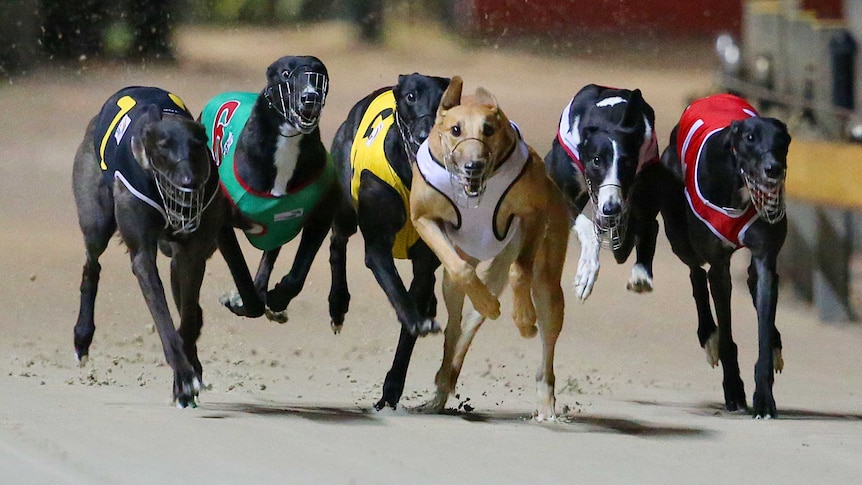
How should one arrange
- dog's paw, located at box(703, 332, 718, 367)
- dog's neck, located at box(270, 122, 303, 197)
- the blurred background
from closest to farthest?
dog's neck, located at box(270, 122, 303, 197) → dog's paw, located at box(703, 332, 718, 367) → the blurred background

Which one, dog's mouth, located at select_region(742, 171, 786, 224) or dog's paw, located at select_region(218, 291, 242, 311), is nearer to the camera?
dog's mouth, located at select_region(742, 171, 786, 224)

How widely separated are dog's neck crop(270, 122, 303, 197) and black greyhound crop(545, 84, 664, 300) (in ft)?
2.91

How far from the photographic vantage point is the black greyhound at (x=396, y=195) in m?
4.71

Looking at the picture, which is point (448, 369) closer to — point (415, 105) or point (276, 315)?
point (276, 315)

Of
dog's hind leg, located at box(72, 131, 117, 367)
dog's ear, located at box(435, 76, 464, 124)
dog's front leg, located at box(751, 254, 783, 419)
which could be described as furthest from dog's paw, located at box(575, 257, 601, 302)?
dog's hind leg, located at box(72, 131, 117, 367)

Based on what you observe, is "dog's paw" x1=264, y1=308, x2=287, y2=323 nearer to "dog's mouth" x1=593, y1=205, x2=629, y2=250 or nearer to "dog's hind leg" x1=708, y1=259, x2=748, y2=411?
"dog's mouth" x1=593, y1=205, x2=629, y2=250

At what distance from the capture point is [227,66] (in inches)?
559

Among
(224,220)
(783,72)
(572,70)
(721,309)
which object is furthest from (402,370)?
(572,70)

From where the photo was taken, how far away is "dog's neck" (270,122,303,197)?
4934 millimetres

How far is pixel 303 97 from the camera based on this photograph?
4.76m

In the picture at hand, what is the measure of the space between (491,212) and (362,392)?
1.35 metres

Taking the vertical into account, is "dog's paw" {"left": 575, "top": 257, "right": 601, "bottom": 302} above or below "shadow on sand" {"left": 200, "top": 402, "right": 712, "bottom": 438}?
above

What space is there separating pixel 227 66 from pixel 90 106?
5.77ft

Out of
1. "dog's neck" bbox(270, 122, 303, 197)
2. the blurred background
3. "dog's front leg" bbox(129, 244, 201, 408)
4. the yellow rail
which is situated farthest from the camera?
the blurred background
